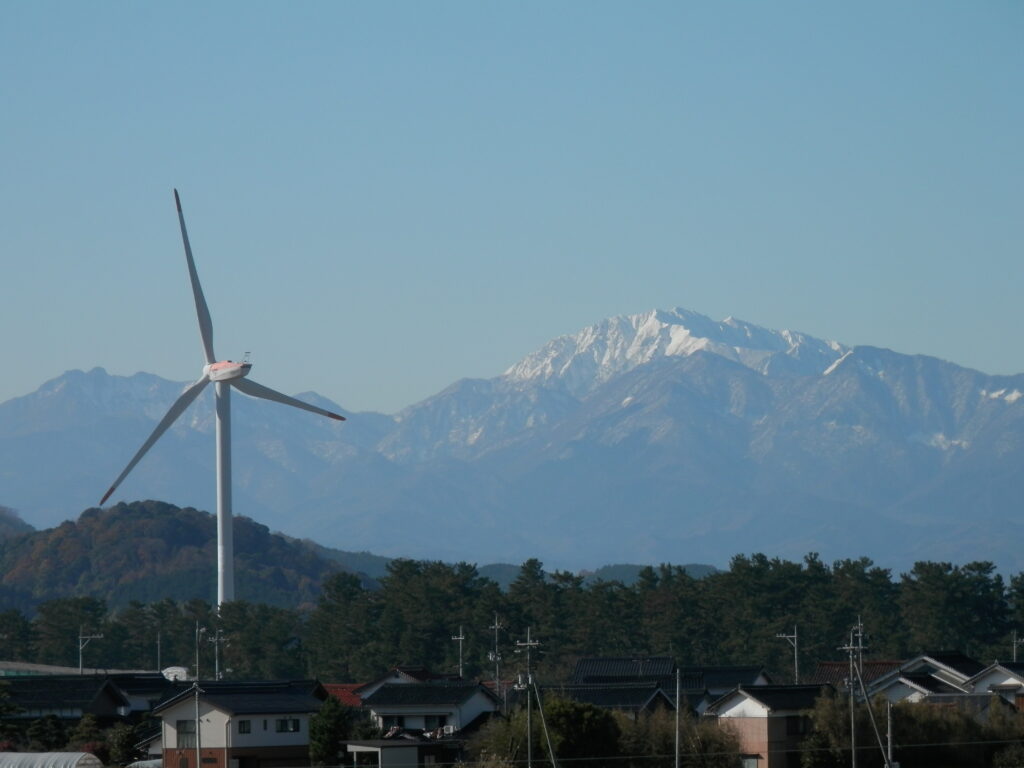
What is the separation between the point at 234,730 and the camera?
180 feet

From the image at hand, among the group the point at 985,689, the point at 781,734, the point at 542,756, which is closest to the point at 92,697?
the point at 542,756

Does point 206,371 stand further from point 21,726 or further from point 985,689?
point 985,689

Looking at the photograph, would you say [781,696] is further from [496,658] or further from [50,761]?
[496,658]

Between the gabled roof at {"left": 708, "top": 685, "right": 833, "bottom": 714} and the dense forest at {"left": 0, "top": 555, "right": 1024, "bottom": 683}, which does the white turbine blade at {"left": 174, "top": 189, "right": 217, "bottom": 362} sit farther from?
the gabled roof at {"left": 708, "top": 685, "right": 833, "bottom": 714}

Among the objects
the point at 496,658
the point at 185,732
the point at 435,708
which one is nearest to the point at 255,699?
the point at 185,732

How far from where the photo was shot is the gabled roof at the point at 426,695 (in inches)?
2395

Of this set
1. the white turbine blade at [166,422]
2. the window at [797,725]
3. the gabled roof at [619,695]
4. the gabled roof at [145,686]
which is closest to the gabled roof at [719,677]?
the gabled roof at [619,695]

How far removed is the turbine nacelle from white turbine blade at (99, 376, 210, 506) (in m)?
0.66

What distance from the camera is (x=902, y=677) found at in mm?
63469

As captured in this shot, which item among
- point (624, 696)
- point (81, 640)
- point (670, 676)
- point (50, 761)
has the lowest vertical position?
point (50, 761)

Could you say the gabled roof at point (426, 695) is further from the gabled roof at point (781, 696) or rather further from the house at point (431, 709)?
the gabled roof at point (781, 696)

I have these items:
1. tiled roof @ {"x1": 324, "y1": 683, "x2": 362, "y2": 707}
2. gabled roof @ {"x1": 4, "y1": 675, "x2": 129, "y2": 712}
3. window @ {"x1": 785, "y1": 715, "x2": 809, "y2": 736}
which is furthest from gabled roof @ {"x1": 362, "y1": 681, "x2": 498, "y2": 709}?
window @ {"x1": 785, "y1": 715, "x2": 809, "y2": 736}

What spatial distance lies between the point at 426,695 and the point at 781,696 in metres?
13.2

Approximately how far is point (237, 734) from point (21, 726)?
10.6m
